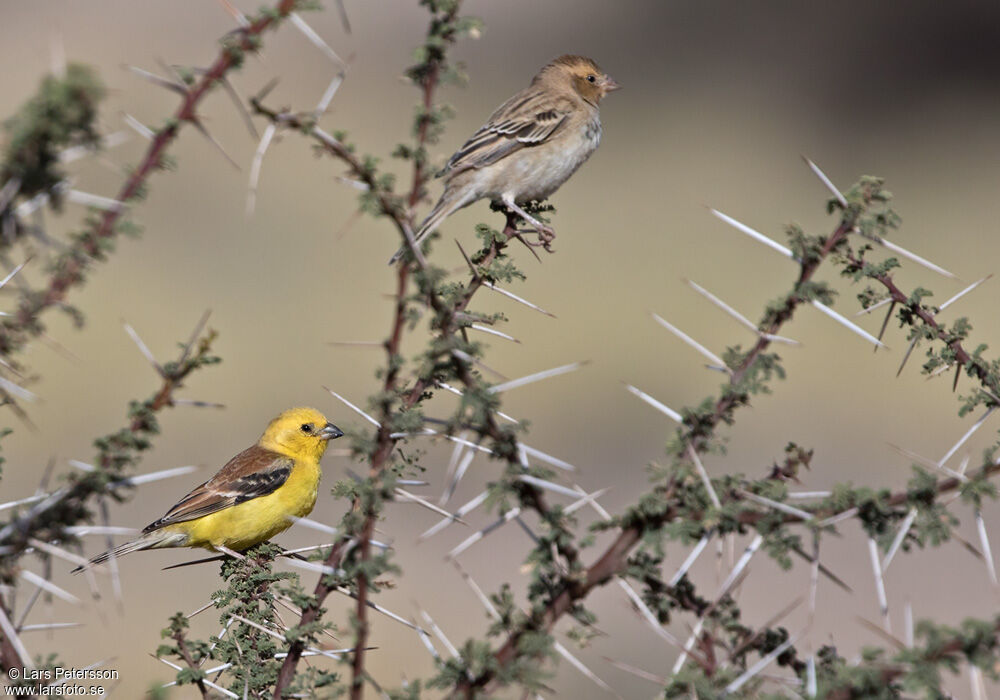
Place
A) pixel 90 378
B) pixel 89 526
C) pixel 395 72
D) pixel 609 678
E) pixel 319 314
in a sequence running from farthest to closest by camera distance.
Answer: pixel 395 72 → pixel 319 314 → pixel 90 378 → pixel 609 678 → pixel 89 526

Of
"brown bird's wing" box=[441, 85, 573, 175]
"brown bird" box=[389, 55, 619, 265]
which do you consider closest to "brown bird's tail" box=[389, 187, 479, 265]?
"brown bird" box=[389, 55, 619, 265]

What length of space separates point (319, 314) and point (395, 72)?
20.3ft

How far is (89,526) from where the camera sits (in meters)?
2.38

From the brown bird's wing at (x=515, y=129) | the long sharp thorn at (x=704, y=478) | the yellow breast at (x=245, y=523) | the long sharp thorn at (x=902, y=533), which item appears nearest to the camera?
the long sharp thorn at (x=902, y=533)

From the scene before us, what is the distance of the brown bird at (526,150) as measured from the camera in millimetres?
6680

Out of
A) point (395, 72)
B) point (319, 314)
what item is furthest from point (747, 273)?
point (395, 72)

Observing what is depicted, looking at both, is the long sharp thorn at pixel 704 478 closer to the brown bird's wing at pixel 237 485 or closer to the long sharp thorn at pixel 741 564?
the long sharp thorn at pixel 741 564

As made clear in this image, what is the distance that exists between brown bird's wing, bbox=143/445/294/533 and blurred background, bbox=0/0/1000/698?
1.88m

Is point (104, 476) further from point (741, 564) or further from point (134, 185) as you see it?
point (741, 564)

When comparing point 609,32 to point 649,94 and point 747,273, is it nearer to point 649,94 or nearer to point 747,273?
Answer: point 649,94

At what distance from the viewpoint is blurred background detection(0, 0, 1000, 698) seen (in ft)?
30.8

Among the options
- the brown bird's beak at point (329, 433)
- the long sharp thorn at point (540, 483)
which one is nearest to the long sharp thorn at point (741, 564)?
the long sharp thorn at point (540, 483)

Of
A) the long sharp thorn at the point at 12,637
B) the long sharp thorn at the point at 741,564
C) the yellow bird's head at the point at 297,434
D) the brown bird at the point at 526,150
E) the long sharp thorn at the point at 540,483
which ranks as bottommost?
the long sharp thorn at the point at 12,637

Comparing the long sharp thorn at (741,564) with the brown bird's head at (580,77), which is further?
the brown bird's head at (580,77)
